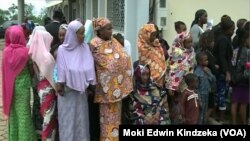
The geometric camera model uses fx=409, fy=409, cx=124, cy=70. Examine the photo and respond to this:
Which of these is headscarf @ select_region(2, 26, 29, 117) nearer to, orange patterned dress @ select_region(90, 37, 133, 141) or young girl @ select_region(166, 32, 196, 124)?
orange patterned dress @ select_region(90, 37, 133, 141)

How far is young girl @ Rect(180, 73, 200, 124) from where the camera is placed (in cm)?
446

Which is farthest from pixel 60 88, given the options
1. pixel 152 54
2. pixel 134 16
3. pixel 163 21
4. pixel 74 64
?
pixel 163 21

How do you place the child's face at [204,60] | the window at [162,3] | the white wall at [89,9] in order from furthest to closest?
the white wall at [89,9], the window at [162,3], the child's face at [204,60]

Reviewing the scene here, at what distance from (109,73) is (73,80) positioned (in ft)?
1.23

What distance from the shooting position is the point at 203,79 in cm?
496

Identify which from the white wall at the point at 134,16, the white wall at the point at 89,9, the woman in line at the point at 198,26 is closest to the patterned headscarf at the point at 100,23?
the white wall at the point at 134,16

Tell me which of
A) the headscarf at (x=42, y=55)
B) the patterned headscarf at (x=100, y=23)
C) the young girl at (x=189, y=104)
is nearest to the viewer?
the patterned headscarf at (x=100, y=23)

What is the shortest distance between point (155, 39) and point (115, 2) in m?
4.10

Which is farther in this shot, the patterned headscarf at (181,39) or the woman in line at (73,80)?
the patterned headscarf at (181,39)

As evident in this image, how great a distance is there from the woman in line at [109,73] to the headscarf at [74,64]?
0.13 metres

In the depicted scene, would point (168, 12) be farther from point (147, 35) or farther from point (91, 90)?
point (91, 90)

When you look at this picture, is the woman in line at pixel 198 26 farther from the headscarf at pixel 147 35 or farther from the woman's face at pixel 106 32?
the woman's face at pixel 106 32

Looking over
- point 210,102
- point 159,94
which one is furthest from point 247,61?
point 159,94

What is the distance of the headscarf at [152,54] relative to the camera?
435 centimetres
